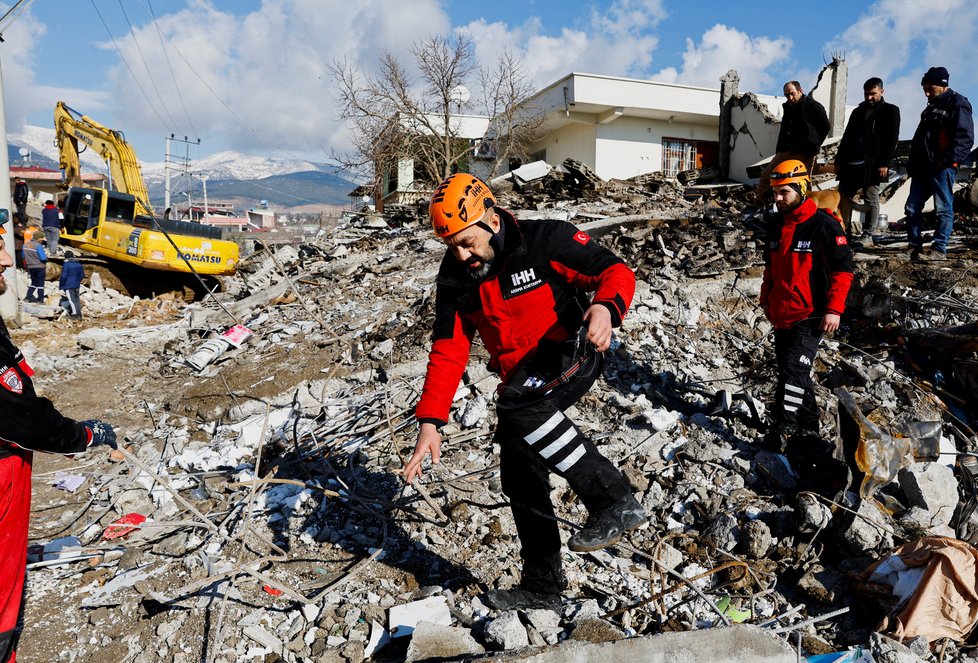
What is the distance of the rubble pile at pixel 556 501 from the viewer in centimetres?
265

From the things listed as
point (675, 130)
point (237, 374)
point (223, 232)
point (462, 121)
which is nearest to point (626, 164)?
point (675, 130)

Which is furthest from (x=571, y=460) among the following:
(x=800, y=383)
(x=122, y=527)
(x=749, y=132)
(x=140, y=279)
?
(x=749, y=132)

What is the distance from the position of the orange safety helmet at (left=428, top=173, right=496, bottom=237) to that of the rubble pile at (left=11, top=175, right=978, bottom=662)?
1.52 metres

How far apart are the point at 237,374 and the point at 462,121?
62.9 feet

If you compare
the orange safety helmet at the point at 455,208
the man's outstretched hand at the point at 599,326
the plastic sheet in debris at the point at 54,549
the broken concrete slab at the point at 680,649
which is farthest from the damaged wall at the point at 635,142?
the broken concrete slab at the point at 680,649

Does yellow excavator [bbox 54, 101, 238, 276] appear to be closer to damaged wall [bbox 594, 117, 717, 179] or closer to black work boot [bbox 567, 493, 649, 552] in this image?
black work boot [bbox 567, 493, 649, 552]

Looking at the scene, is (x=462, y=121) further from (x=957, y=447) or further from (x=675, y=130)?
(x=957, y=447)

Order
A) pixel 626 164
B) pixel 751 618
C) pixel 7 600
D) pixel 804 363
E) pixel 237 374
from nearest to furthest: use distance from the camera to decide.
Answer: pixel 7 600
pixel 751 618
pixel 804 363
pixel 237 374
pixel 626 164

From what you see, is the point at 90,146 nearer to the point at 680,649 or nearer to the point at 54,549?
the point at 54,549

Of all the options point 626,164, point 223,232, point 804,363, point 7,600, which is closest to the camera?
point 7,600

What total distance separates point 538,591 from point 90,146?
1621 centimetres

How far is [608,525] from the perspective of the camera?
2.36 m

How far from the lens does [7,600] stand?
229 cm

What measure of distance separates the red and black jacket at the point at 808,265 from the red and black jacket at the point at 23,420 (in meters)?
3.83
